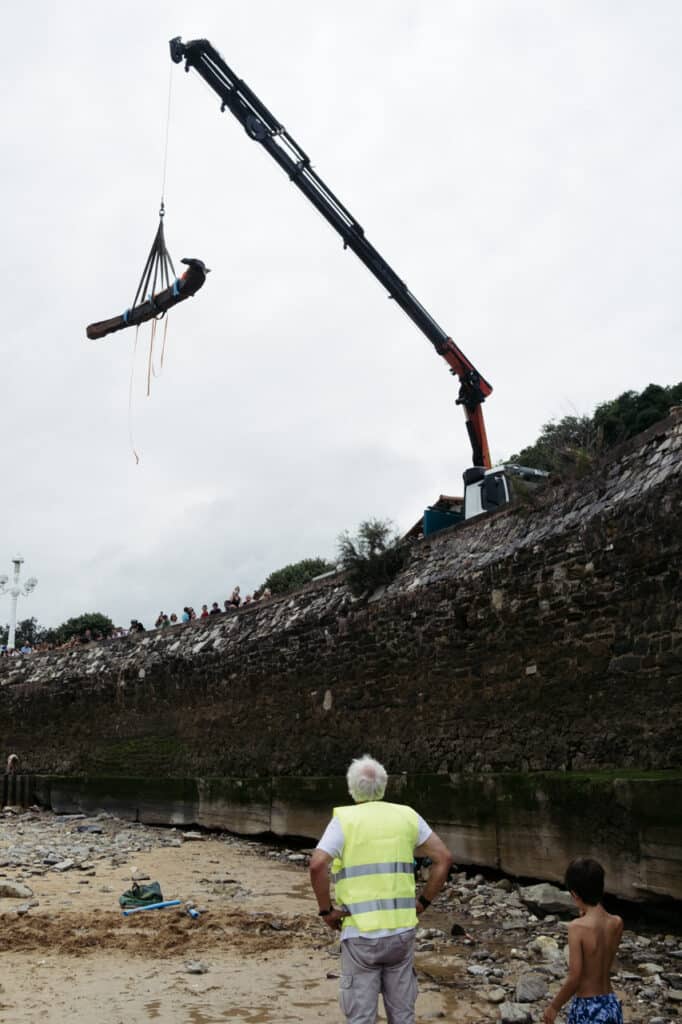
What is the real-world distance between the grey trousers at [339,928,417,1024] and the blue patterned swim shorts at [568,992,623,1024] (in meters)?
0.59

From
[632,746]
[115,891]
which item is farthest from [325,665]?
[632,746]

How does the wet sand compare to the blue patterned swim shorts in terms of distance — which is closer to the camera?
the blue patterned swim shorts

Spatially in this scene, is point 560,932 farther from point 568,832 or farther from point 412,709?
point 412,709

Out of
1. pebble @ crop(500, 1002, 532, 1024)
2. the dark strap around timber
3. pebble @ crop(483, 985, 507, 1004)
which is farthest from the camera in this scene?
the dark strap around timber

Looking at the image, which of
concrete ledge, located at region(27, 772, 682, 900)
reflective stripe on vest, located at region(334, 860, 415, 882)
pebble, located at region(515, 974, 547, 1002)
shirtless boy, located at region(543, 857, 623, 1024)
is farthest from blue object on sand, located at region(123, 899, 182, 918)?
shirtless boy, located at region(543, 857, 623, 1024)

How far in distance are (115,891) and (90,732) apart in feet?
34.9

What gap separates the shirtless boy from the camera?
310cm

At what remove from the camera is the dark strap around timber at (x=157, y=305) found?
30.2ft

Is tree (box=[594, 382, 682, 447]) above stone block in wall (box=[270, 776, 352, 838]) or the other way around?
above

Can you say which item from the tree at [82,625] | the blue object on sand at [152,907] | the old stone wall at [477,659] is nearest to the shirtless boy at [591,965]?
the old stone wall at [477,659]

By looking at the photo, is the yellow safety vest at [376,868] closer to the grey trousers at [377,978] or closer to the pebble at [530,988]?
the grey trousers at [377,978]

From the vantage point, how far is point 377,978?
3285mm

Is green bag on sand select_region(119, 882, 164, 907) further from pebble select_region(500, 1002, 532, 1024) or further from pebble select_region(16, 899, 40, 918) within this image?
pebble select_region(500, 1002, 532, 1024)

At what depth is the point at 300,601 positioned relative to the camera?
45.8 ft
